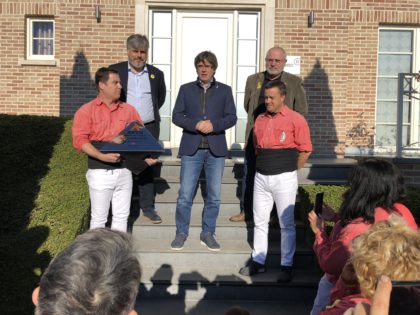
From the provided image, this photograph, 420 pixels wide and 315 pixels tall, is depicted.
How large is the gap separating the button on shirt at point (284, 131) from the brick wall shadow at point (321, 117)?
4447 millimetres

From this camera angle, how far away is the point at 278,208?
566 centimetres

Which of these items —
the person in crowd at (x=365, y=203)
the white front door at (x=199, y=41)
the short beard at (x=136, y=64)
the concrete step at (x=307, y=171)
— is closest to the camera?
the person in crowd at (x=365, y=203)

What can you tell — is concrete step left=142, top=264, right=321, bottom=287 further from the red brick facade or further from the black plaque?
the red brick facade

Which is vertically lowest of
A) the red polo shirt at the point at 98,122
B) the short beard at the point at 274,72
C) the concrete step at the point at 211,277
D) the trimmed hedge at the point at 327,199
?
the concrete step at the point at 211,277

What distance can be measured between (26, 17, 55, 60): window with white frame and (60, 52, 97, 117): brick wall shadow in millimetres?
988

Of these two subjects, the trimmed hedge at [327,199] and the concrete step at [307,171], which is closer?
the trimmed hedge at [327,199]

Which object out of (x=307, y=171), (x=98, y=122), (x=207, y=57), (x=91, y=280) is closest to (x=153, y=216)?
(x=98, y=122)

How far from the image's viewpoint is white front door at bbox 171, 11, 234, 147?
9973mm

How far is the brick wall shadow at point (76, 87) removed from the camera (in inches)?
392

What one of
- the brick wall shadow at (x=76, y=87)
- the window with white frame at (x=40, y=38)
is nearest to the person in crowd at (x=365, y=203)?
the brick wall shadow at (x=76, y=87)

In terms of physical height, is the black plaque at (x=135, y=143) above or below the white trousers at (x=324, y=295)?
above

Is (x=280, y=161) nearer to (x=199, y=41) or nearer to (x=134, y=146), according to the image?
(x=134, y=146)

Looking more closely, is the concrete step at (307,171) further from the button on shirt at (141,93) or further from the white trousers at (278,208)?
the white trousers at (278,208)

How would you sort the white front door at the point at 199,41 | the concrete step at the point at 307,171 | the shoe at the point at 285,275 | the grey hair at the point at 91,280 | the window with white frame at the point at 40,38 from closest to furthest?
the grey hair at the point at 91,280 < the shoe at the point at 285,275 < the concrete step at the point at 307,171 < the white front door at the point at 199,41 < the window with white frame at the point at 40,38
